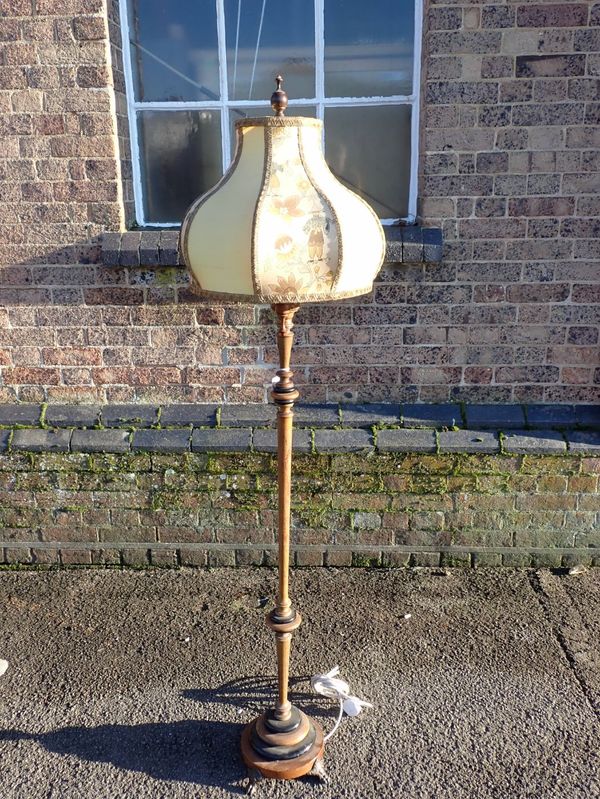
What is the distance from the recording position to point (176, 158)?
11.9 ft

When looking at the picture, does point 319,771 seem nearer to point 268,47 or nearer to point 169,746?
point 169,746

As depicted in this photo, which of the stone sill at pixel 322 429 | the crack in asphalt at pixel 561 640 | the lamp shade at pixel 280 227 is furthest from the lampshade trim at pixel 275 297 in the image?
the crack in asphalt at pixel 561 640

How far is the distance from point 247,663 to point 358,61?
2.99m

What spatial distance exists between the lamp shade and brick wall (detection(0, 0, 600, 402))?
1.56m

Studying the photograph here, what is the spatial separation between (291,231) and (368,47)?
204cm

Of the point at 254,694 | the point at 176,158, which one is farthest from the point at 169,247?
the point at 254,694

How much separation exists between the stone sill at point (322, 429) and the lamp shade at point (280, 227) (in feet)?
5.54

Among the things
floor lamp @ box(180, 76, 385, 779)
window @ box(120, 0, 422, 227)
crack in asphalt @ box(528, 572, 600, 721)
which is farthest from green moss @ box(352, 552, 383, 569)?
floor lamp @ box(180, 76, 385, 779)

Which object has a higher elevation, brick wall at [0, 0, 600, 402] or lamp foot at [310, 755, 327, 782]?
brick wall at [0, 0, 600, 402]

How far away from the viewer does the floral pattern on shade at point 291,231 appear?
1900 millimetres

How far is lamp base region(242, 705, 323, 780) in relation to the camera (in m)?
2.52

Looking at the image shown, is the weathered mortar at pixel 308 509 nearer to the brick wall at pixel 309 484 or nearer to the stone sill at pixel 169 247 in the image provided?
the brick wall at pixel 309 484

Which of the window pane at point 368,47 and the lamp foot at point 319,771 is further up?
the window pane at point 368,47

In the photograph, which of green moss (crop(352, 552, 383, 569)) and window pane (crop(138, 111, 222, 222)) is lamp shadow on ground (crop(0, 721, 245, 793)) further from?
window pane (crop(138, 111, 222, 222))
